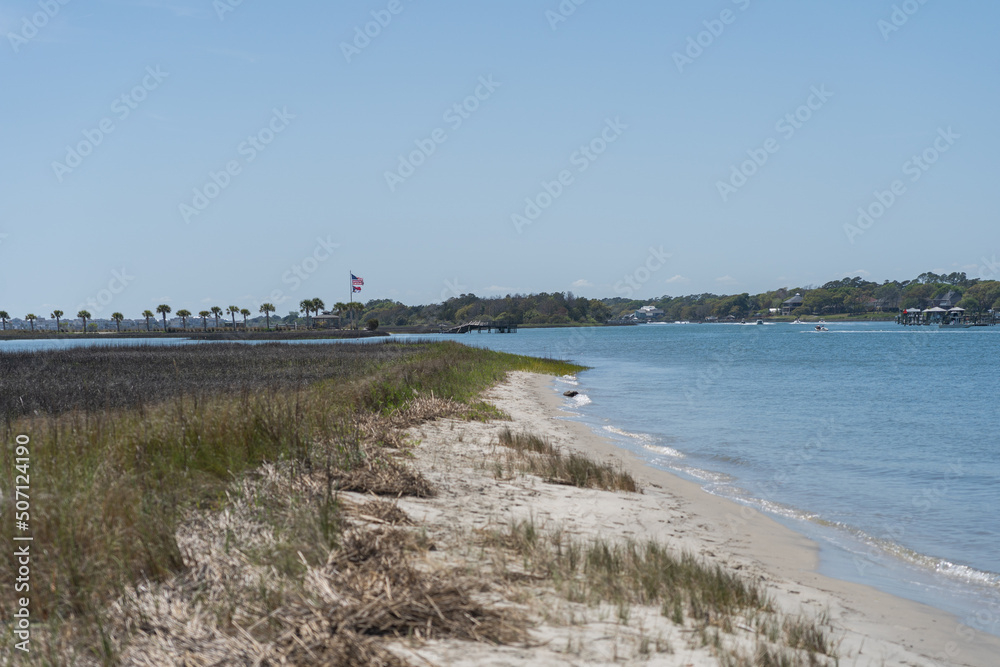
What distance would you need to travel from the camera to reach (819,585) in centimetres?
784

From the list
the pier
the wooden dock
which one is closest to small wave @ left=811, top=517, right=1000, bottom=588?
the wooden dock

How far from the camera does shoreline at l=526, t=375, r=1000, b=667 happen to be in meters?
6.36

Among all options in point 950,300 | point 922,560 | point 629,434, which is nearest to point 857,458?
point 629,434

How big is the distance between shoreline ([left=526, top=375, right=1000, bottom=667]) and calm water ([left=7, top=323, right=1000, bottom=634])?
1.25 ft

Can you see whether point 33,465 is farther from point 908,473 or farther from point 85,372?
point 85,372

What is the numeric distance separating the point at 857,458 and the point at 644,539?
1104cm

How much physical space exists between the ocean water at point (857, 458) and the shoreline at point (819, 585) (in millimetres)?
353

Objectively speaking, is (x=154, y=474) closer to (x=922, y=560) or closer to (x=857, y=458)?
(x=922, y=560)

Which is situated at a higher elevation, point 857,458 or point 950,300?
point 950,300

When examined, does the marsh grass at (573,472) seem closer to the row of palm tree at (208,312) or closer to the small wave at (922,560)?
the small wave at (922,560)

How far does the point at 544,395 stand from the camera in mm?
30047

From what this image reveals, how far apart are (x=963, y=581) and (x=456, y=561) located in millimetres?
6881

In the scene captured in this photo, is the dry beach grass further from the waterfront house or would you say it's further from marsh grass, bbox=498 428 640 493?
the waterfront house

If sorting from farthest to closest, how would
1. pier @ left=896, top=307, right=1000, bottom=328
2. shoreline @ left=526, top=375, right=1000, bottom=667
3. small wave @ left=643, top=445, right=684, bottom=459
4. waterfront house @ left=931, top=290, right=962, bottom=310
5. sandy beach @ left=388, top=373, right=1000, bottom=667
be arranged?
waterfront house @ left=931, top=290, right=962, bottom=310 → pier @ left=896, top=307, right=1000, bottom=328 → small wave @ left=643, top=445, right=684, bottom=459 → shoreline @ left=526, top=375, right=1000, bottom=667 → sandy beach @ left=388, top=373, right=1000, bottom=667
